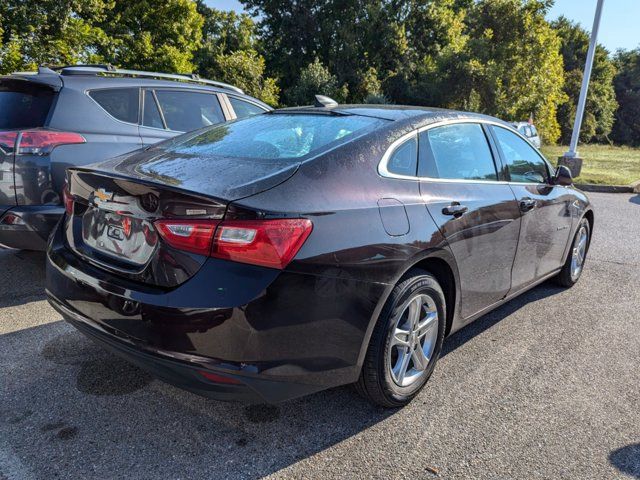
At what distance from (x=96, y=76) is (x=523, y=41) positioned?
20.1 m

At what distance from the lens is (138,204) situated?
220 centimetres

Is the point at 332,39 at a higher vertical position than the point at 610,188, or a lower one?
higher

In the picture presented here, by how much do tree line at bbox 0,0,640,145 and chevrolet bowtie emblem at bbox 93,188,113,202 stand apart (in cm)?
1155

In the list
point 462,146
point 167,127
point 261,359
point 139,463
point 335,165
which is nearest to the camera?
point 261,359

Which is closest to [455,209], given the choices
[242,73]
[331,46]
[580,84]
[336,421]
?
[336,421]

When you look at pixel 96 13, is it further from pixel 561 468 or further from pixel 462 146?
pixel 561 468

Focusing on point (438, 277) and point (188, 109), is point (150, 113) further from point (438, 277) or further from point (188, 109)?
point (438, 277)

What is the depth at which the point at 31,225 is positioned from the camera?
3764 mm

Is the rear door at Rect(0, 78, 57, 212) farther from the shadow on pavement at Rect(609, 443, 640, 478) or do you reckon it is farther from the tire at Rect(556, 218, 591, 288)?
the tire at Rect(556, 218, 591, 288)

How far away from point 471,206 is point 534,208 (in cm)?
95

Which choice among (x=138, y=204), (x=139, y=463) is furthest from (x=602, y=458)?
(x=138, y=204)

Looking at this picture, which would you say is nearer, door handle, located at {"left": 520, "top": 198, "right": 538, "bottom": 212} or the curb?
door handle, located at {"left": 520, "top": 198, "right": 538, "bottom": 212}

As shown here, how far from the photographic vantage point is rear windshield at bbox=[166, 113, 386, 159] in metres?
2.61

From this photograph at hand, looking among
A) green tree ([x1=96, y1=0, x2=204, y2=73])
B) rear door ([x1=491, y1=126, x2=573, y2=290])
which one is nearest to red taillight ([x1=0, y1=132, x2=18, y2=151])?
rear door ([x1=491, y1=126, x2=573, y2=290])
